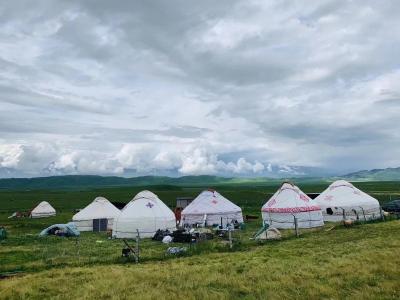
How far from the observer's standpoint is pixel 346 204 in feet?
136

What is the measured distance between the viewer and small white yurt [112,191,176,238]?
123 ft

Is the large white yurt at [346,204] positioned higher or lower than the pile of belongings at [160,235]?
higher

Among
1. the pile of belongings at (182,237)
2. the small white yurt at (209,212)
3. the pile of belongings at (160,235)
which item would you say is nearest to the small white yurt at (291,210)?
the small white yurt at (209,212)

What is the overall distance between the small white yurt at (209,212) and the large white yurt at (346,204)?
9.70 meters

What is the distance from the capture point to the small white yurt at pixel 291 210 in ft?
125

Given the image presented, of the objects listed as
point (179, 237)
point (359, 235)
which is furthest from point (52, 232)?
point (359, 235)

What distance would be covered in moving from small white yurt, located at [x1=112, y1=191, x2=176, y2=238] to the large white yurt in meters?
17.0

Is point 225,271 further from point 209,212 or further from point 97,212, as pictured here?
point 97,212

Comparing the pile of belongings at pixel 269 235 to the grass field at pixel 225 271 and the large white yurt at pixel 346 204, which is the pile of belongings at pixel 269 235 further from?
the large white yurt at pixel 346 204

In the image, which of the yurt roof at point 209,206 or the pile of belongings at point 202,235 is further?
the yurt roof at point 209,206

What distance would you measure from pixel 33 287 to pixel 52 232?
25484 millimetres

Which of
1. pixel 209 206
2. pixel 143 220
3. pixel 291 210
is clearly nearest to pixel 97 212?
pixel 143 220

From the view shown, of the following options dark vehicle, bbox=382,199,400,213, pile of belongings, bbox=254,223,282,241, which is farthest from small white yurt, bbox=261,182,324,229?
dark vehicle, bbox=382,199,400,213

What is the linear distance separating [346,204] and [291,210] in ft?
24.8
